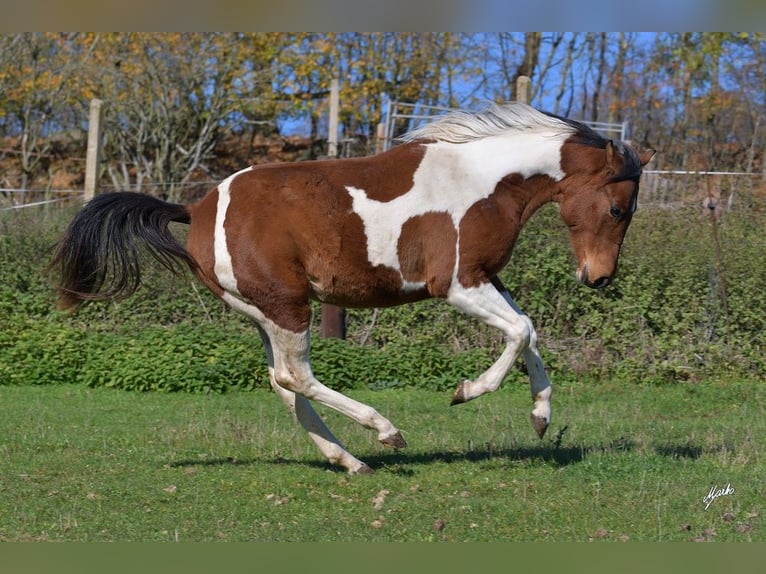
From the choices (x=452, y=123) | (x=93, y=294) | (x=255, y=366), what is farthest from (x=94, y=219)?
(x=255, y=366)

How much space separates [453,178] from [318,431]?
6.84 ft

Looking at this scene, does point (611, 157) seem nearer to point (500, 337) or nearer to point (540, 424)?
point (540, 424)

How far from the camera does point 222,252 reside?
669cm

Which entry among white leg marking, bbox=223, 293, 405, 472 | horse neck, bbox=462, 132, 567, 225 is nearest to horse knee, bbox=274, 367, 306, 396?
white leg marking, bbox=223, 293, 405, 472

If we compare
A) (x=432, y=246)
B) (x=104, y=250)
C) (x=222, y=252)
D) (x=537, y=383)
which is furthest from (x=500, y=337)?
(x=104, y=250)

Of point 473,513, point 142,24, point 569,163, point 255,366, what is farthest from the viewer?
point 255,366

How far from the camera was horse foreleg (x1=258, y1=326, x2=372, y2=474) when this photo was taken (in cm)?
693

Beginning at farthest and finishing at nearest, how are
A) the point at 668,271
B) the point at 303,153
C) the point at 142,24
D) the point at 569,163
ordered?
the point at 303,153 → the point at 668,271 → the point at 569,163 → the point at 142,24

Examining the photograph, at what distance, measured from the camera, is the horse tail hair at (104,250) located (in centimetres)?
700

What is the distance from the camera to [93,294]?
7.00 meters

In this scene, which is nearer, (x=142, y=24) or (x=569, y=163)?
(x=142, y=24)

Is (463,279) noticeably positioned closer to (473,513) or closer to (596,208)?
(596,208)

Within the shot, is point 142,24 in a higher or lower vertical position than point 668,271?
higher

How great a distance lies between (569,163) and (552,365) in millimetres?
5256
